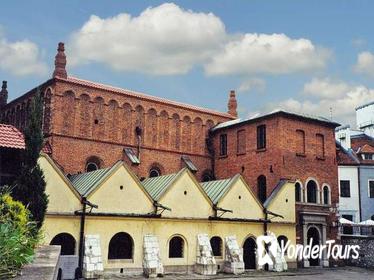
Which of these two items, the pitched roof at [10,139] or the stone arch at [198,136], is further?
the stone arch at [198,136]

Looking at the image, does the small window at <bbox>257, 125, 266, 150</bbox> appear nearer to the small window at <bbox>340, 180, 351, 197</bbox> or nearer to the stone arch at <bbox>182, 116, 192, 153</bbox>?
the stone arch at <bbox>182, 116, 192, 153</bbox>

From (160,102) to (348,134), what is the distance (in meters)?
24.6

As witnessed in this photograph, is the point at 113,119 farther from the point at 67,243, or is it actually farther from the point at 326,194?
the point at 326,194

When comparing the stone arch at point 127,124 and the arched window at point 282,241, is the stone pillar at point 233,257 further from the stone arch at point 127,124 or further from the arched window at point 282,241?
the stone arch at point 127,124

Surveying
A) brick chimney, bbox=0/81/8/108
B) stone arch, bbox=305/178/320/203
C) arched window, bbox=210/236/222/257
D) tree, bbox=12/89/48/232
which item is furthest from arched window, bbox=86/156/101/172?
stone arch, bbox=305/178/320/203

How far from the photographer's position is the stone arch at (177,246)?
26.8m

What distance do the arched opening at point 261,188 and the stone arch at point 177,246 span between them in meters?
8.94

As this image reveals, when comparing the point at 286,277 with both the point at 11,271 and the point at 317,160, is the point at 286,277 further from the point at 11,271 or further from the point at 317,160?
the point at 11,271

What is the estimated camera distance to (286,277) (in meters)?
26.3

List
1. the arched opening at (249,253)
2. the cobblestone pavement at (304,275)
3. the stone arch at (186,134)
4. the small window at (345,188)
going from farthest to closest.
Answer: the small window at (345,188) < the stone arch at (186,134) < the arched opening at (249,253) < the cobblestone pavement at (304,275)

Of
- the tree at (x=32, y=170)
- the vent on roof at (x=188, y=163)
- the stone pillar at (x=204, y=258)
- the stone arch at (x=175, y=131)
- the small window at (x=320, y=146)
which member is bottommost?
the stone pillar at (x=204, y=258)

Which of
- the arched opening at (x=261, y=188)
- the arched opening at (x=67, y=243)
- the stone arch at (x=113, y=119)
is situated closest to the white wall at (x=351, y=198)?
the arched opening at (x=261, y=188)

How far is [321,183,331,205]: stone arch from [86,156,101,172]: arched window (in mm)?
17011

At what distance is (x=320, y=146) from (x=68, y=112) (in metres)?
19.2
